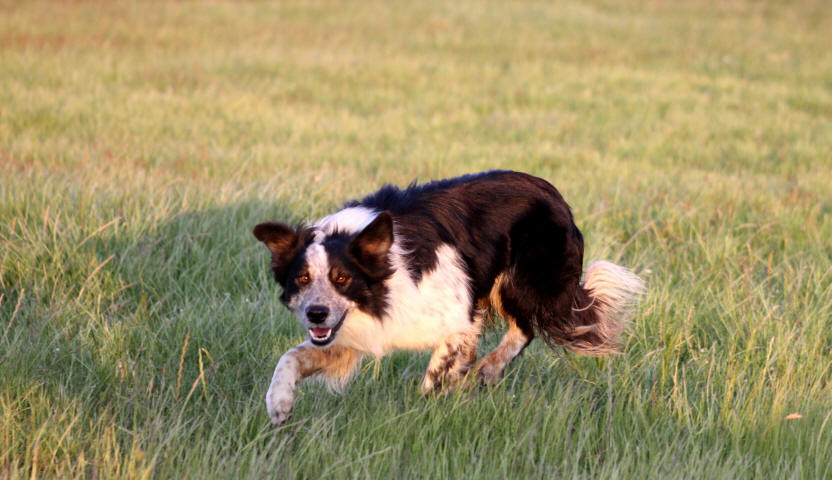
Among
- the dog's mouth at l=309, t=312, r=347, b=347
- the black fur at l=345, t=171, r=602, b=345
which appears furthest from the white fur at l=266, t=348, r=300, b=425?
the black fur at l=345, t=171, r=602, b=345

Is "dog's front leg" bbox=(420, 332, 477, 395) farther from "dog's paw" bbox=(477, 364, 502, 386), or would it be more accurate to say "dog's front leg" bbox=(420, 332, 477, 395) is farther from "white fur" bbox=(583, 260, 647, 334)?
"white fur" bbox=(583, 260, 647, 334)

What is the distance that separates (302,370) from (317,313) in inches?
15.9

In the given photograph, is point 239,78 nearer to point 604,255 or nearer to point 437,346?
point 604,255

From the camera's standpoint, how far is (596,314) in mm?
4051

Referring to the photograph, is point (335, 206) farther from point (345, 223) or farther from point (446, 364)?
point (446, 364)

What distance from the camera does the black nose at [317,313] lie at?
314 cm

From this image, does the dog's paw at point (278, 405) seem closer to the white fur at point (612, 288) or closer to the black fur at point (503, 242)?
the black fur at point (503, 242)

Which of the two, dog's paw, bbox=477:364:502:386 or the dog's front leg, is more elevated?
the dog's front leg

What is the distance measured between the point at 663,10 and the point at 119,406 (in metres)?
24.3

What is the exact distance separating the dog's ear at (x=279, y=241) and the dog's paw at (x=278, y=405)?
0.53 meters

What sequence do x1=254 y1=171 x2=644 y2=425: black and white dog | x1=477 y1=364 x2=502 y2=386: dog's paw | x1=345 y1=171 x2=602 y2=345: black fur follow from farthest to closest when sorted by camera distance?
1. x1=477 y1=364 x2=502 y2=386: dog's paw
2. x1=345 y1=171 x2=602 y2=345: black fur
3. x1=254 y1=171 x2=644 y2=425: black and white dog

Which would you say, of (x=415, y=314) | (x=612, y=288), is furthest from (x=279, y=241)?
(x=612, y=288)

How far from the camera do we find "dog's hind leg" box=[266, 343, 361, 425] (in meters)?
3.20

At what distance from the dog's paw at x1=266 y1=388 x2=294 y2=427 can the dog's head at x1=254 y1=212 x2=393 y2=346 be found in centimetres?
25
